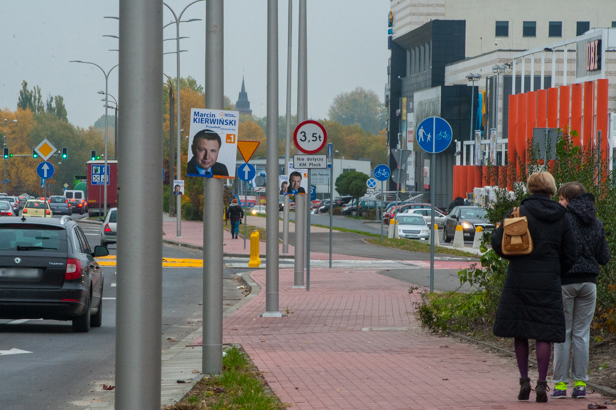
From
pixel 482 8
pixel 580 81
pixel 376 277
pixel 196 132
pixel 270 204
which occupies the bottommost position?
pixel 376 277

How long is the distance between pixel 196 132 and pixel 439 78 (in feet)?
277

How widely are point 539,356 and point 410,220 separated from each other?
107ft

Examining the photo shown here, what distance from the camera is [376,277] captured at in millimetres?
20391

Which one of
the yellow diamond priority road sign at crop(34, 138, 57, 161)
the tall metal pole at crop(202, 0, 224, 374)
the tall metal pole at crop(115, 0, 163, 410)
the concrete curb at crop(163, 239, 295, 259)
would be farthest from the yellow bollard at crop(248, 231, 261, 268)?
A: the tall metal pole at crop(115, 0, 163, 410)

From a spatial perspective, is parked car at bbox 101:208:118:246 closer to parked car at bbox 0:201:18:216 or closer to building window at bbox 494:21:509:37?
parked car at bbox 0:201:18:216

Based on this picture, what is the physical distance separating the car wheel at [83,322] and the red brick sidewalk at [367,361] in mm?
1823

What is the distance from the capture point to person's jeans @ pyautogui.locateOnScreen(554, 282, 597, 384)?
668 cm

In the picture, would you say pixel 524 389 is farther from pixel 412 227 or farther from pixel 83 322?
pixel 412 227

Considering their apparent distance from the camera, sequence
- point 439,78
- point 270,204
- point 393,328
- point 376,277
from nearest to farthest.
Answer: point 393,328 → point 270,204 → point 376,277 → point 439,78

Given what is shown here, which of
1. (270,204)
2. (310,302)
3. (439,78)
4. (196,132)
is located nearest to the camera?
(196,132)

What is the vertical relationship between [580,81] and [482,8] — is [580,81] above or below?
below

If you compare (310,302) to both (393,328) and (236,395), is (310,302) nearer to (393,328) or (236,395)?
(393,328)

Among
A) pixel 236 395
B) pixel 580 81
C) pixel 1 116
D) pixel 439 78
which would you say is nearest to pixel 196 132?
pixel 236 395

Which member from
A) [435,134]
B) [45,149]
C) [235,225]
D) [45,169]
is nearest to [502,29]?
[235,225]
